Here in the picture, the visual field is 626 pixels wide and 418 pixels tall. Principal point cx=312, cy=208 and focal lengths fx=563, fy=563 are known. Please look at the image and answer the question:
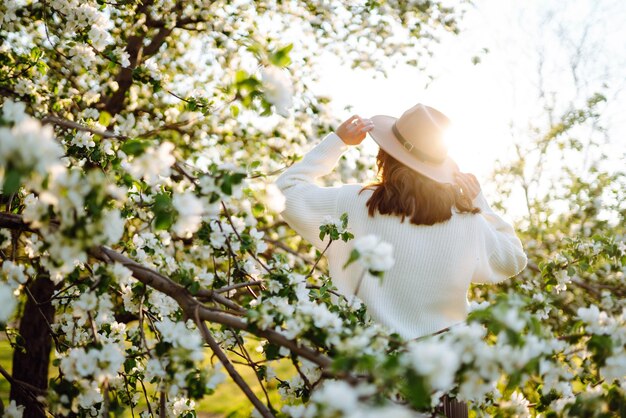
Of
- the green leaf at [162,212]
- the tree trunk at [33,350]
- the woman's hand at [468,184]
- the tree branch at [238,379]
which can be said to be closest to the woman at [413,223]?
the woman's hand at [468,184]

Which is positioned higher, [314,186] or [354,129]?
[354,129]

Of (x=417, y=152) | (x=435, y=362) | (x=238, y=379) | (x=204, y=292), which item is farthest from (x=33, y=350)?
(x=435, y=362)

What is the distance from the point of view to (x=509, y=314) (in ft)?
3.70

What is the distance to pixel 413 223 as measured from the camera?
1.97m

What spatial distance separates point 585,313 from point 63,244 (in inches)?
50.2

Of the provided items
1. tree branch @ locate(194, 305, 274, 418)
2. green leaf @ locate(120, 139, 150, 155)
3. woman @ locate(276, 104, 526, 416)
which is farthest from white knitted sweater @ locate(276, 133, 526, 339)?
Result: green leaf @ locate(120, 139, 150, 155)

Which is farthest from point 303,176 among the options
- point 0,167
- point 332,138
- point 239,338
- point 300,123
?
point 300,123

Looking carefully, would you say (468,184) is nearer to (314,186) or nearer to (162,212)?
(314,186)

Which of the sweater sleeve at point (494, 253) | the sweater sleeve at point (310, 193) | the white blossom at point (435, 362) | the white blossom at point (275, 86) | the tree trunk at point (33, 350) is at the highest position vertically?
the tree trunk at point (33, 350)

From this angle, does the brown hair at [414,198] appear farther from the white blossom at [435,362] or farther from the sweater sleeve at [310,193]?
the white blossom at [435,362]

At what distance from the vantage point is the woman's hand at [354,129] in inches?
87.3

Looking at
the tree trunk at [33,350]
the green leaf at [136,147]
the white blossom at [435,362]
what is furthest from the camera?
the tree trunk at [33,350]

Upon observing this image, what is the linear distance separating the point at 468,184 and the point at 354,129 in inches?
19.2

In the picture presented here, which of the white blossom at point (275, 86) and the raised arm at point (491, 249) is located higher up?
the raised arm at point (491, 249)
